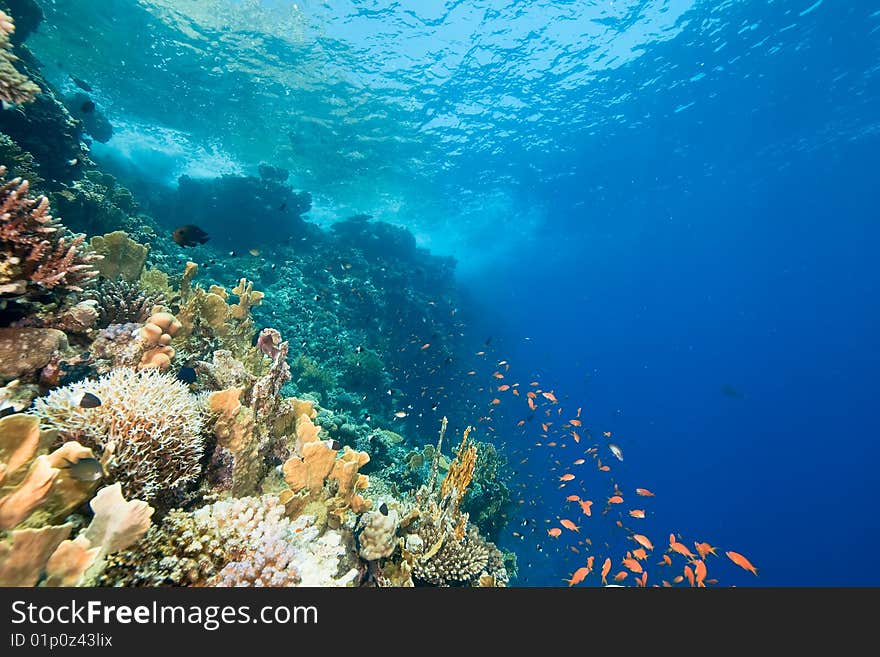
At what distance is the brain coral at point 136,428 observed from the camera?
2479mm

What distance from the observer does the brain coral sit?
2479 mm

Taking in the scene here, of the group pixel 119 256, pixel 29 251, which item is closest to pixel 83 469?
pixel 29 251

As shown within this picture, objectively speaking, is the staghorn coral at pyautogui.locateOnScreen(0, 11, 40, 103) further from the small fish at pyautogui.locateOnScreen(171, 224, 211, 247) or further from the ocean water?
the ocean water

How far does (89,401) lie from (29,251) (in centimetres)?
190

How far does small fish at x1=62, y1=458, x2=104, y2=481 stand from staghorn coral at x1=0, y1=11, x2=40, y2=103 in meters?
5.07

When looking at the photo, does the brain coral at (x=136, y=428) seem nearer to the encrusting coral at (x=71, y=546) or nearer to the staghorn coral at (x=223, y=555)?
the staghorn coral at (x=223, y=555)

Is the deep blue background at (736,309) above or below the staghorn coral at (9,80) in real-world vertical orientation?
above

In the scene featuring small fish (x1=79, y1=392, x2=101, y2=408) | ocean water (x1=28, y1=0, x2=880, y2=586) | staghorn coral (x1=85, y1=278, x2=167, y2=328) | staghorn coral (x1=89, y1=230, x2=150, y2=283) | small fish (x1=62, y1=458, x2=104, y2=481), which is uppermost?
ocean water (x1=28, y1=0, x2=880, y2=586)

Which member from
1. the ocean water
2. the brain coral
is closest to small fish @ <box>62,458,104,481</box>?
the brain coral

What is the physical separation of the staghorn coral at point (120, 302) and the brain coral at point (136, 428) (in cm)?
214

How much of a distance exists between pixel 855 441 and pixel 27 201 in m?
137

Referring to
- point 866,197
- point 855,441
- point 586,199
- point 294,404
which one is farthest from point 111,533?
point 855,441

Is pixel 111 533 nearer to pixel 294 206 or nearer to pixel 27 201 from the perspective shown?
pixel 27 201

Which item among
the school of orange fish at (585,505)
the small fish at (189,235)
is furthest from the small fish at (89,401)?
the school of orange fish at (585,505)
